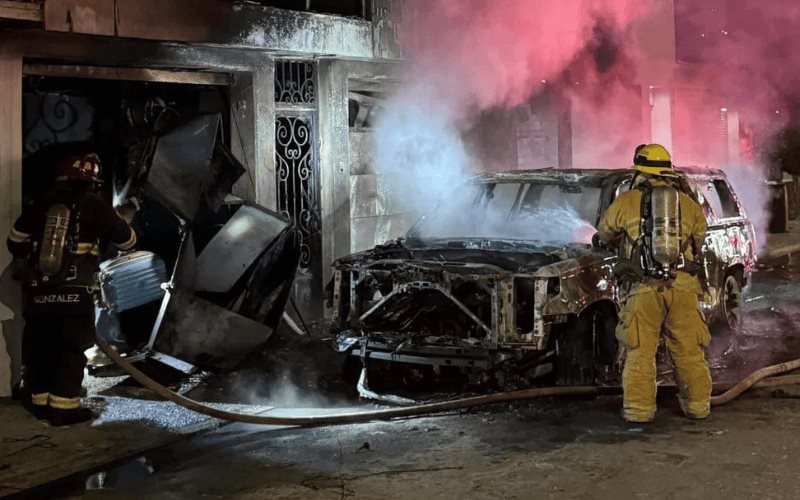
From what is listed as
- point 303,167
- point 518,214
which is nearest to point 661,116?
point 303,167

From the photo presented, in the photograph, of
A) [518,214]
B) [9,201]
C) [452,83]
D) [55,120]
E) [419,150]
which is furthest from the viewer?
[452,83]

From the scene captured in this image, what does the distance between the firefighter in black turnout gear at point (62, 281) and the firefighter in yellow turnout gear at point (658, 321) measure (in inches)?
144

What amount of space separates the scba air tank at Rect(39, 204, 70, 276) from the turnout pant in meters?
0.39

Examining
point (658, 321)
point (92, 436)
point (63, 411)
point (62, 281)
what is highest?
point (62, 281)

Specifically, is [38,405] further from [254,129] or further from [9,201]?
[254,129]

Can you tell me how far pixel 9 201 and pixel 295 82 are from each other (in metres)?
3.98

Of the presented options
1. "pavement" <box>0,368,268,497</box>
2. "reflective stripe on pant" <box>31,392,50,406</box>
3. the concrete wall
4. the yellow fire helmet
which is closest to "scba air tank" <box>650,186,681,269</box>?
the yellow fire helmet

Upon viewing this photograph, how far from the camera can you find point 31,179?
343 inches

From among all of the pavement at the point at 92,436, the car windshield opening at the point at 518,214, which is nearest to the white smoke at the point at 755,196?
the car windshield opening at the point at 518,214

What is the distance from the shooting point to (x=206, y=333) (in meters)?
7.88

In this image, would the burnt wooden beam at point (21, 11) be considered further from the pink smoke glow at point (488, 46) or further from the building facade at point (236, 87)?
the pink smoke glow at point (488, 46)

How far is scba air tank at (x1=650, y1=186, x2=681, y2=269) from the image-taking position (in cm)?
600

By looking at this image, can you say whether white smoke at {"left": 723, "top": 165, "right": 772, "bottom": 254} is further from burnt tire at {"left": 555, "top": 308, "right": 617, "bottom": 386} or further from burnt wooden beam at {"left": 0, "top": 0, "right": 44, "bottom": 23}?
burnt wooden beam at {"left": 0, "top": 0, "right": 44, "bottom": 23}

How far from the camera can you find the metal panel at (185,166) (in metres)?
8.04
